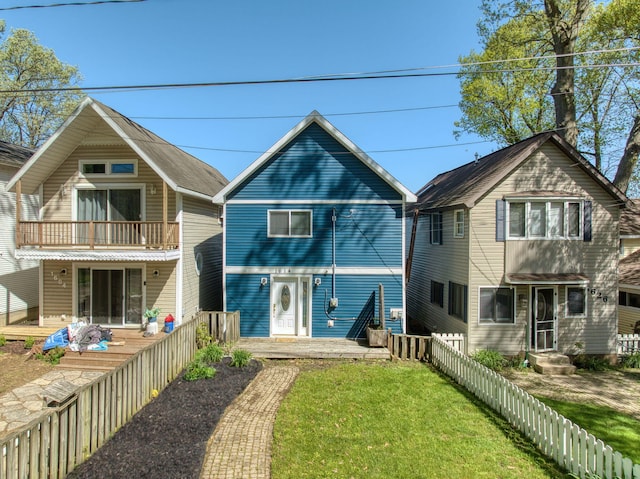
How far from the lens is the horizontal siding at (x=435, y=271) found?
46.6ft

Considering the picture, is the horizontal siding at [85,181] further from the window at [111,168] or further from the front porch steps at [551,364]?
the front porch steps at [551,364]

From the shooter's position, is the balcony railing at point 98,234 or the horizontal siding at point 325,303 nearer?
the balcony railing at point 98,234

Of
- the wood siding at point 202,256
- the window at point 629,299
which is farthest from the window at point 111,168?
the window at point 629,299

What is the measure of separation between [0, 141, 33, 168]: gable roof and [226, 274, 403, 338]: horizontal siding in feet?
34.5

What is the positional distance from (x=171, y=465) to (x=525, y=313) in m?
12.5

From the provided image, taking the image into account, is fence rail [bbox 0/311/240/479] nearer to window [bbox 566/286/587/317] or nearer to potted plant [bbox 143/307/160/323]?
potted plant [bbox 143/307/160/323]

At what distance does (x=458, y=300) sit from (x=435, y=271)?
9.01 feet

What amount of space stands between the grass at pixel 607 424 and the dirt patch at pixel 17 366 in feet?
46.6

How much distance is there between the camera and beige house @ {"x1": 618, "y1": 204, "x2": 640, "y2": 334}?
16.6 meters

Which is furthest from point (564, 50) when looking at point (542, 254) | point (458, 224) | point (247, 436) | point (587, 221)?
point (247, 436)

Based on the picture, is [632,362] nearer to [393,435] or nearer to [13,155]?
[393,435]

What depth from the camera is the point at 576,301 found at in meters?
13.8

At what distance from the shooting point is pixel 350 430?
746 centimetres

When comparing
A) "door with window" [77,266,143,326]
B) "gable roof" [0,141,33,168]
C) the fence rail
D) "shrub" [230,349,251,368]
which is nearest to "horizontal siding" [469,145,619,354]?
"shrub" [230,349,251,368]
